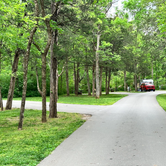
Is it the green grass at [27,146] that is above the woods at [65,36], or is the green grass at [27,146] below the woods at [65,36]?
below

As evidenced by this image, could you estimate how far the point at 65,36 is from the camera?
14.1 metres

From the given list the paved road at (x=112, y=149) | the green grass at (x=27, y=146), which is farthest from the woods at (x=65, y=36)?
the paved road at (x=112, y=149)

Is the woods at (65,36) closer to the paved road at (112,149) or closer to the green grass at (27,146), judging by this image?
the green grass at (27,146)

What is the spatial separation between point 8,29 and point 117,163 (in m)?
9.38

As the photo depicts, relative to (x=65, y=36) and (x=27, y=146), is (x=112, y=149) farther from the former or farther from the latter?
(x=65, y=36)

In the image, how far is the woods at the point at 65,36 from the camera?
911cm

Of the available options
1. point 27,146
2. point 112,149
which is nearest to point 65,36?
point 27,146

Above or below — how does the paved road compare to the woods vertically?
Result: below

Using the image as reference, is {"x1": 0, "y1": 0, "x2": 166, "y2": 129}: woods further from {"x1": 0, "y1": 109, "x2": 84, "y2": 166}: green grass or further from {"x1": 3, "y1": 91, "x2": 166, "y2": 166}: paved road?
{"x1": 3, "y1": 91, "x2": 166, "y2": 166}: paved road

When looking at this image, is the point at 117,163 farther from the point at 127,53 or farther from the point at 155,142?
the point at 127,53

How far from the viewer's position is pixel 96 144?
539cm

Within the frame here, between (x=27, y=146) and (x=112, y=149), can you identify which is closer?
(x=112, y=149)

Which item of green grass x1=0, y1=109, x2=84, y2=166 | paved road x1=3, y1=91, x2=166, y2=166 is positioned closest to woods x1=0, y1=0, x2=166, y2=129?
green grass x1=0, y1=109, x2=84, y2=166

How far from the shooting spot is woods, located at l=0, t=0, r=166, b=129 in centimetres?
911
